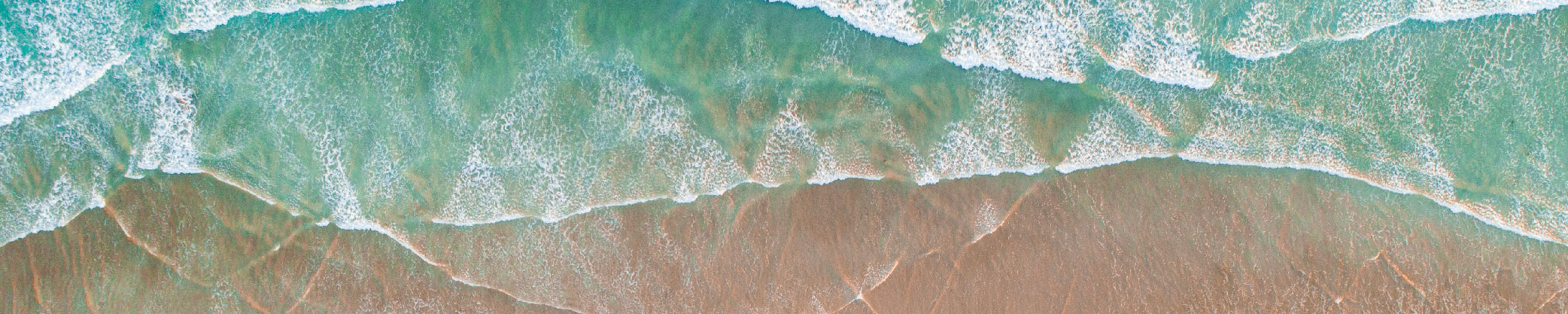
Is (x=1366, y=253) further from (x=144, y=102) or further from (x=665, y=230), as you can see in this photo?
(x=144, y=102)

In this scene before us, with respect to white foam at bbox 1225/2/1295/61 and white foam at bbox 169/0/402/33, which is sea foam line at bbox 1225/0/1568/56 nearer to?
white foam at bbox 1225/2/1295/61

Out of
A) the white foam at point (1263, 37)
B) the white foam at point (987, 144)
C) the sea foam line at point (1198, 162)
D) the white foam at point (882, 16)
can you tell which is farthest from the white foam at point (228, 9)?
the white foam at point (1263, 37)

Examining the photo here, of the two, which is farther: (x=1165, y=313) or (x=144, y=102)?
(x=1165, y=313)

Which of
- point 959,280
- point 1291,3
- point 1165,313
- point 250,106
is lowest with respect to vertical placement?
point 1165,313

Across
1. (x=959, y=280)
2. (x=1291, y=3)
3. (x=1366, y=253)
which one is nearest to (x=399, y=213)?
(x=959, y=280)

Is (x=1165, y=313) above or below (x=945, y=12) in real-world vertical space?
below

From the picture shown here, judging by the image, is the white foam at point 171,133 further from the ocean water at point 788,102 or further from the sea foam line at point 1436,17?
the sea foam line at point 1436,17
